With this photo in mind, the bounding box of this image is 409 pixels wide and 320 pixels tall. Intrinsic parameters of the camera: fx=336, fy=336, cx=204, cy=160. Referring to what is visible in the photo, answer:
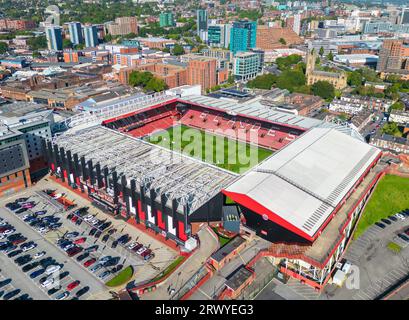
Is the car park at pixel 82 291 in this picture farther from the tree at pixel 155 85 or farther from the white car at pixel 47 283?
the tree at pixel 155 85

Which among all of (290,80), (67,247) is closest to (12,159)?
(67,247)

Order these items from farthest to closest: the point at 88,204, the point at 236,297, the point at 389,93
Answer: the point at 389,93
the point at 88,204
the point at 236,297

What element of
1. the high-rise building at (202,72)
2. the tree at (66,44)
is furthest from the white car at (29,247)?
the tree at (66,44)

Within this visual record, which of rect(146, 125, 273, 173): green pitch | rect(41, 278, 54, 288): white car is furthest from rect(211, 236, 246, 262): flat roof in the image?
rect(146, 125, 273, 173): green pitch

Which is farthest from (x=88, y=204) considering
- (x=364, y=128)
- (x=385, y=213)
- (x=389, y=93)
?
(x=389, y=93)

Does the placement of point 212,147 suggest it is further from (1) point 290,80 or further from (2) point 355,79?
(2) point 355,79

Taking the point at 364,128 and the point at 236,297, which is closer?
the point at 236,297

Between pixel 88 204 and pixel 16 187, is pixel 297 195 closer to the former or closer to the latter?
pixel 88 204
